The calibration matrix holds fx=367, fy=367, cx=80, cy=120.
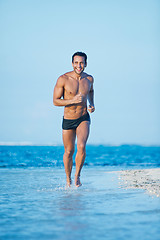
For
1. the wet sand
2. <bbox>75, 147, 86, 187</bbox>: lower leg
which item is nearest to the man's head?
<bbox>75, 147, 86, 187</bbox>: lower leg

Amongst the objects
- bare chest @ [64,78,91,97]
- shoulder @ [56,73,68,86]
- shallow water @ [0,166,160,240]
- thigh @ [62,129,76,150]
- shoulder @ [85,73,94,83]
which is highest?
shoulder @ [85,73,94,83]

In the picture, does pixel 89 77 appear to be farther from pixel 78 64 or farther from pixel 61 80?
pixel 61 80

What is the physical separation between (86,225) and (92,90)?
11.8 ft

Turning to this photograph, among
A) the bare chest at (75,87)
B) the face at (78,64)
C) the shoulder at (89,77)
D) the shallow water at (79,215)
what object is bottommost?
the shallow water at (79,215)

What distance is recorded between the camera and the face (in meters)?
5.87

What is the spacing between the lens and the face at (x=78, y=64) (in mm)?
5871

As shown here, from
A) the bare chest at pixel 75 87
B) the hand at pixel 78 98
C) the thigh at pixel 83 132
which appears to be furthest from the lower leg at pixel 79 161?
the bare chest at pixel 75 87

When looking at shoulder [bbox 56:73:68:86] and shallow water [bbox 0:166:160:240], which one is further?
shoulder [bbox 56:73:68:86]

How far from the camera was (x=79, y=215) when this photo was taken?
3363 millimetres

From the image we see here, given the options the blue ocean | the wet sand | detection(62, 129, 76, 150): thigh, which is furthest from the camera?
detection(62, 129, 76, 150): thigh

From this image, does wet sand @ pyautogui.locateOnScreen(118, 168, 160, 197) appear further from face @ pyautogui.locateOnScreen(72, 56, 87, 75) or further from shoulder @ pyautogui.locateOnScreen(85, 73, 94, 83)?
face @ pyautogui.locateOnScreen(72, 56, 87, 75)

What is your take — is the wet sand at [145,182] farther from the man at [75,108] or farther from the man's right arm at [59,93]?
the man's right arm at [59,93]

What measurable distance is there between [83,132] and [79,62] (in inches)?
44.2

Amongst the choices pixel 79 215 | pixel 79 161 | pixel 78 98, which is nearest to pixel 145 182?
pixel 79 161
